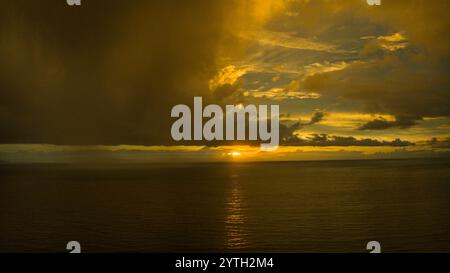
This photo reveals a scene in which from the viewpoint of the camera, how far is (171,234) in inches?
1091

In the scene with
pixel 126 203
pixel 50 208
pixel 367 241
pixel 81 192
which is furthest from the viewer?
pixel 81 192

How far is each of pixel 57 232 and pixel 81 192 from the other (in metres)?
29.9

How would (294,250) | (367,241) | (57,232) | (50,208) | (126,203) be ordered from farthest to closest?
(126,203), (50,208), (57,232), (367,241), (294,250)
